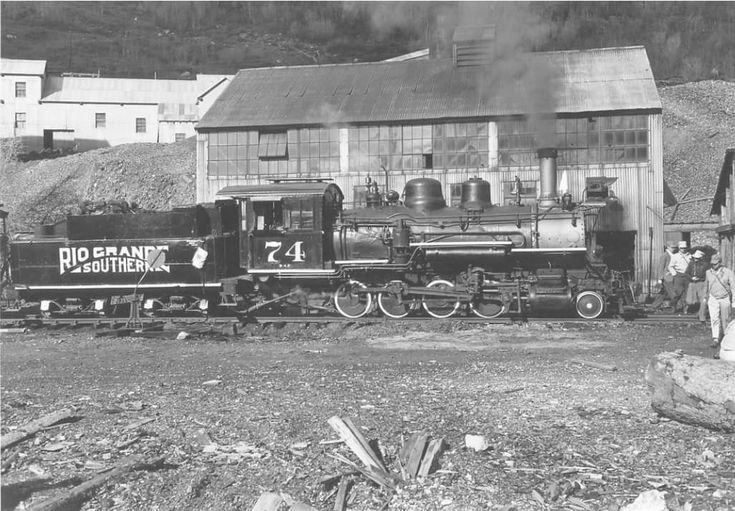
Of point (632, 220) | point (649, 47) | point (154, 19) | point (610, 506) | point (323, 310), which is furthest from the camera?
point (154, 19)

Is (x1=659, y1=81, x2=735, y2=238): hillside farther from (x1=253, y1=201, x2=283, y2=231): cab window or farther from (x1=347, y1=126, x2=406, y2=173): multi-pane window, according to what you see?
(x1=253, y1=201, x2=283, y2=231): cab window

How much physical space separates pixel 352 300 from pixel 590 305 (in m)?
5.49

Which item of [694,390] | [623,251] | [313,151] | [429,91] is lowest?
[694,390]

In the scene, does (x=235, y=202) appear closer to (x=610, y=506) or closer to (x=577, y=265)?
(x=577, y=265)

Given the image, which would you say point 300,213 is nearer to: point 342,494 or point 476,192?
point 476,192

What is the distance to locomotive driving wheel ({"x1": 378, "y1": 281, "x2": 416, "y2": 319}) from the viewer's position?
15.5 metres

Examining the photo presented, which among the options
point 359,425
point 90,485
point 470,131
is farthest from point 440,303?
point 470,131

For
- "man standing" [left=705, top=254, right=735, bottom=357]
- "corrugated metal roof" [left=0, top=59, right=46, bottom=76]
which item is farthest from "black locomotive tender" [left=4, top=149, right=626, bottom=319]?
"corrugated metal roof" [left=0, top=59, right=46, bottom=76]

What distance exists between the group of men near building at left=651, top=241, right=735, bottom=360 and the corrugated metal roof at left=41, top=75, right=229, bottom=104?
4645cm

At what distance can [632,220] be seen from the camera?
77.0ft

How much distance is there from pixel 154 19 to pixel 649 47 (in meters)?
87.8

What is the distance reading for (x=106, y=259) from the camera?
1584cm

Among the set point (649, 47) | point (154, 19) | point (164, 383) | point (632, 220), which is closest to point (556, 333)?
point (164, 383)

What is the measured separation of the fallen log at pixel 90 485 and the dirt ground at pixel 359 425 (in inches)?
3.2
